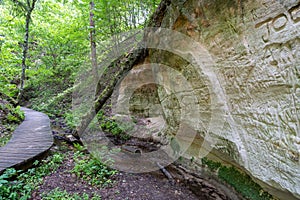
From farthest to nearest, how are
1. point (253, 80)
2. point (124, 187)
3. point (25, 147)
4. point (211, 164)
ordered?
point (25, 147)
point (211, 164)
point (124, 187)
point (253, 80)

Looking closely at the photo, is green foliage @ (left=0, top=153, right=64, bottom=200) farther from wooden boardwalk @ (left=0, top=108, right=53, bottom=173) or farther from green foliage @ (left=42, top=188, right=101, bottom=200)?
green foliage @ (left=42, top=188, right=101, bottom=200)

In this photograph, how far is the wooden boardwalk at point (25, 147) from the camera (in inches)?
139

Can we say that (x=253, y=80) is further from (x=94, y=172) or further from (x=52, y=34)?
(x=52, y=34)

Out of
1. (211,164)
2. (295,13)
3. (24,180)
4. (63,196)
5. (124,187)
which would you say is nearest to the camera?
(295,13)

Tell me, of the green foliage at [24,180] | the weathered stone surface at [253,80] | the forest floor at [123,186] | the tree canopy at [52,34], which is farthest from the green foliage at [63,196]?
the tree canopy at [52,34]

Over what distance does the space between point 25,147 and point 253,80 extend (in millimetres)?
4783

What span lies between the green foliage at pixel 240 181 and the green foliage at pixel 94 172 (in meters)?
2.08

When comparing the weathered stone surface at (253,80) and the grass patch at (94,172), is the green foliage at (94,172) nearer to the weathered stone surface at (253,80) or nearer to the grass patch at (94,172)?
the grass patch at (94,172)

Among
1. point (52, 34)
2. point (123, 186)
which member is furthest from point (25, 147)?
point (52, 34)

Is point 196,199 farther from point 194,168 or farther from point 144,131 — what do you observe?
point 144,131

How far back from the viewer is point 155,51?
4633 mm

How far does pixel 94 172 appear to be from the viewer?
3758mm

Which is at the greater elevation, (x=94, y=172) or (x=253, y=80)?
(x=253, y=80)

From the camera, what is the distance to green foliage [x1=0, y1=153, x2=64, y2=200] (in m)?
2.79
